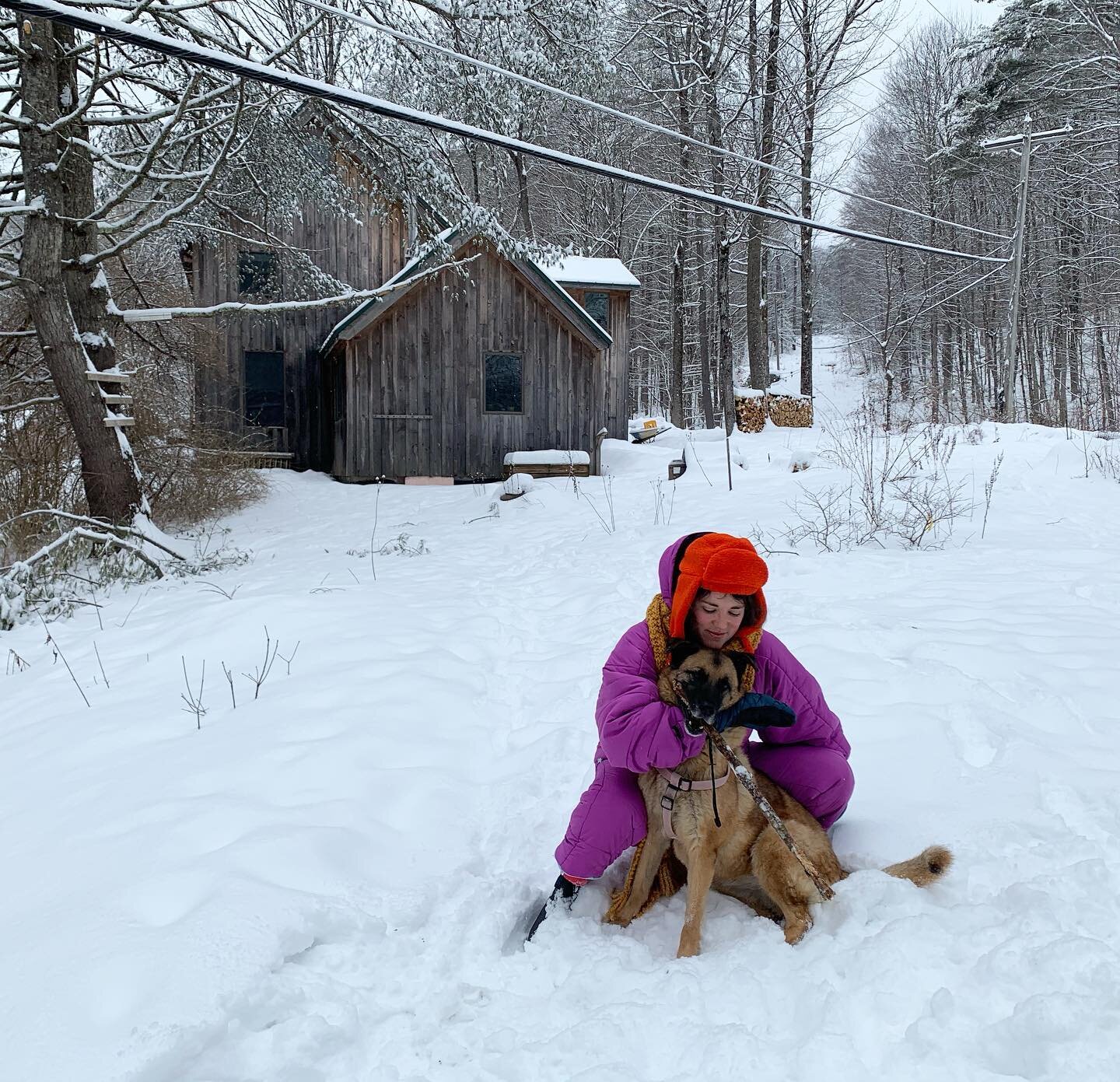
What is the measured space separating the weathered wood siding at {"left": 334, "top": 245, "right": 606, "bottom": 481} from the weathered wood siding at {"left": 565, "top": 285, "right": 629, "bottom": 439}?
1878 mm

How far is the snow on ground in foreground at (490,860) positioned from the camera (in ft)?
5.58

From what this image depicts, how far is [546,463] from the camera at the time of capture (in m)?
15.9

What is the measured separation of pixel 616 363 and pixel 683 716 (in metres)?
17.6

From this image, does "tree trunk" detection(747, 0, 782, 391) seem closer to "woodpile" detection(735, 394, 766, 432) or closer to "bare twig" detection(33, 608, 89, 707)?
"woodpile" detection(735, 394, 766, 432)

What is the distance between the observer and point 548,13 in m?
9.23

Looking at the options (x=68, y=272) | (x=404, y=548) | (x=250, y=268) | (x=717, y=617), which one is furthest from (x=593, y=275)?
(x=717, y=617)

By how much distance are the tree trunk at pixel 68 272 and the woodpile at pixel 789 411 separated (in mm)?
15034

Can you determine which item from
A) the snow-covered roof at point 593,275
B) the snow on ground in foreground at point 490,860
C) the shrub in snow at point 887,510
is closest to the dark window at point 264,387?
the snow-covered roof at point 593,275

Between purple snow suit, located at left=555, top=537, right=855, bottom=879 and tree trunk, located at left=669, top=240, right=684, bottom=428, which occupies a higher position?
tree trunk, located at left=669, top=240, right=684, bottom=428

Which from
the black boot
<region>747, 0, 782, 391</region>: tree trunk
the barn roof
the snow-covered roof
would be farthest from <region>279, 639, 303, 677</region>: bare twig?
the snow-covered roof

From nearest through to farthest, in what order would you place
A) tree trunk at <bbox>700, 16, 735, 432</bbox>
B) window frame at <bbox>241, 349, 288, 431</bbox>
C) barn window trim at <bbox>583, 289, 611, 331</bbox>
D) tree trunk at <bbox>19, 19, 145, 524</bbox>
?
1. tree trunk at <bbox>19, 19, 145, 524</bbox>
2. window frame at <bbox>241, 349, 288, 431</bbox>
3. tree trunk at <bbox>700, 16, 735, 432</bbox>
4. barn window trim at <bbox>583, 289, 611, 331</bbox>

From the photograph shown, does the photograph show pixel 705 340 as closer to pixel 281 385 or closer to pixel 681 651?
pixel 281 385

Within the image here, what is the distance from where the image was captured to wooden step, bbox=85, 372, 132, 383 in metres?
7.30

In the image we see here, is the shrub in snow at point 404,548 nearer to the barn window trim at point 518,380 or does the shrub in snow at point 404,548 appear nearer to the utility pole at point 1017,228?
the barn window trim at point 518,380
